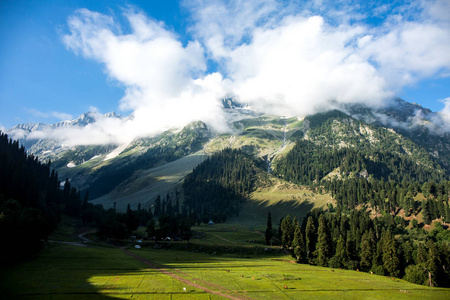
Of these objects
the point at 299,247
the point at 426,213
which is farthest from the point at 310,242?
the point at 426,213

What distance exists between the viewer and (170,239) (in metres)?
118

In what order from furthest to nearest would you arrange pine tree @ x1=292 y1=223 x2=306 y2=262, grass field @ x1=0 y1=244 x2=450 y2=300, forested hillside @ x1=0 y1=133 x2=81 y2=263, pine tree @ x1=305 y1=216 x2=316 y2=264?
1. pine tree @ x1=305 y1=216 x2=316 y2=264
2. pine tree @ x1=292 y1=223 x2=306 y2=262
3. forested hillside @ x1=0 y1=133 x2=81 y2=263
4. grass field @ x1=0 y1=244 x2=450 y2=300

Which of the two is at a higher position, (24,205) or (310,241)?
(24,205)

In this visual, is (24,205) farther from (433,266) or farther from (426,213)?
(426,213)

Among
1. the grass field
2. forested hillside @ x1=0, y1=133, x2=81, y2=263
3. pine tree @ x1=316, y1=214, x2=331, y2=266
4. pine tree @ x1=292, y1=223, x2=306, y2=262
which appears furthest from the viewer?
pine tree @ x1=292, y1=223, x2=306, y2=262

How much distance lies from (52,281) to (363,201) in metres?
211

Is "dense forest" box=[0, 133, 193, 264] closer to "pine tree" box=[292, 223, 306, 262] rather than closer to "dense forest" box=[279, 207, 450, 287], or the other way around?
"pine tree" box=[292, 223, 306, 262]

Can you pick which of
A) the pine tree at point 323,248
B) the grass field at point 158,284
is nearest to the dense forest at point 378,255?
the pine tree at point 323,248

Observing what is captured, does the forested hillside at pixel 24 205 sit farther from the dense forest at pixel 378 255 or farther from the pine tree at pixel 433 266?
the pine tree at pixel 433 266

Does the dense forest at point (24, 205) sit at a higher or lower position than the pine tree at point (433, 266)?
higher

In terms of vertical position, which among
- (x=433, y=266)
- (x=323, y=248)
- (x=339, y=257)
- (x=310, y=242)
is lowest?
(x=339, y=257)

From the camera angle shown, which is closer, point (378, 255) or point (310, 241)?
point (378, 255)

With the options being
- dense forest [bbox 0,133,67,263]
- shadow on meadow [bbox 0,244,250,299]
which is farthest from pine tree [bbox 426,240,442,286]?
dense forest [bbox 0,133,67,263]

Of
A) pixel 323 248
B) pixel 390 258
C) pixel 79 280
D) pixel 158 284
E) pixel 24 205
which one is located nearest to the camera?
pixel 158 284
